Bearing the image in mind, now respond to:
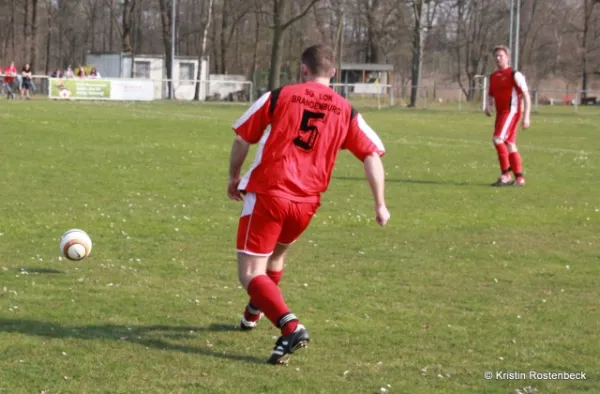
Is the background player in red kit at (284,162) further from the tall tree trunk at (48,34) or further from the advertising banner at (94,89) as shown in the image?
the tall tree trunk at (48,34)

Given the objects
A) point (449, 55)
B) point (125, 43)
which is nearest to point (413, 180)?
point (125, 43)

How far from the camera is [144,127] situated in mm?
27016

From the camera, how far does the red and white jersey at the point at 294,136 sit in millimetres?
5777

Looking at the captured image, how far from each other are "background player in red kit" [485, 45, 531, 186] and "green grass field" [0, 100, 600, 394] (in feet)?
1.80

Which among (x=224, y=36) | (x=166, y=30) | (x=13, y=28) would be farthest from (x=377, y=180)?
(x=13, y=28)

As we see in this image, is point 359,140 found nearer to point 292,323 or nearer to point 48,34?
point 292,323

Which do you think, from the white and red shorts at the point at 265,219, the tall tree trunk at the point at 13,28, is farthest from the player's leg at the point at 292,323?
the tall tree trunk at the point at 13,28

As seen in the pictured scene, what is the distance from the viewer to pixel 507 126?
1630 cm

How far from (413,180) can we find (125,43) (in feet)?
177

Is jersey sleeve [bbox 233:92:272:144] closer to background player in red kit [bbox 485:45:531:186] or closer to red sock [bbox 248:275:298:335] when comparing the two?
red sock [bbox 248:275:298:335]

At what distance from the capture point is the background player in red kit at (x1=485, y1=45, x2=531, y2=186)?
15977mm

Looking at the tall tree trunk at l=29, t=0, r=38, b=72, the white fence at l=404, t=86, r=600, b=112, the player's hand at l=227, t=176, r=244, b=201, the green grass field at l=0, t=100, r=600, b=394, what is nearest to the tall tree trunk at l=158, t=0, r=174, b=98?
the tall tree trunk at l=29, t=0, r=38, b=72

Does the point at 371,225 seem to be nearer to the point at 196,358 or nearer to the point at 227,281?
the point at 227,281

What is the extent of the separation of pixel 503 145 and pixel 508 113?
57 centimetres
